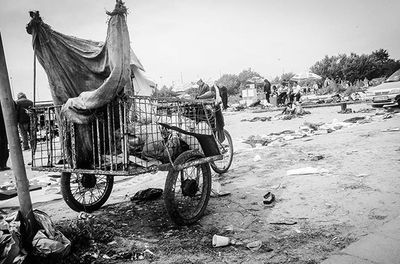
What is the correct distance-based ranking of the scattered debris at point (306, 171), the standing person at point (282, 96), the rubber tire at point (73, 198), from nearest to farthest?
the rubber tire at point (73, 198) < the scattered debris at point (306, 171) < the standing person at point (282, 96)

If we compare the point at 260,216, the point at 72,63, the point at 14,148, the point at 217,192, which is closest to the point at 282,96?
the point at 217,192

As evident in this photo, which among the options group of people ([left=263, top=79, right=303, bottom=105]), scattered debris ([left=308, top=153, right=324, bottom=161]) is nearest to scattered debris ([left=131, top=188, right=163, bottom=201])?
scattered debris ([left=308, top=153, right=324, bottom=161])

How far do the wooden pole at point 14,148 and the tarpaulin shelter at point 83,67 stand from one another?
0.48m

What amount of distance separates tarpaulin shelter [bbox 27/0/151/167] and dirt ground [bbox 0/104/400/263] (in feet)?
3.24

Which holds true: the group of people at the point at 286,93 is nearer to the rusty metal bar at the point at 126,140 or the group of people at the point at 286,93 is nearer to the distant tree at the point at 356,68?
the rusty metal bar at the point at 126,140

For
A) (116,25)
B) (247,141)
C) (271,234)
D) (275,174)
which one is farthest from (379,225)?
(247,141)

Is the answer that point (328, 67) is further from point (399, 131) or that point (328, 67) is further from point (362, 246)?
point (362, 246)

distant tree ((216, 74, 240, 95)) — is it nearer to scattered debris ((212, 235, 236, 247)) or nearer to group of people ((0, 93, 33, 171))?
group of people ((0, 93, 33, 171))

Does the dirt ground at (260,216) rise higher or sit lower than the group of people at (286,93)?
lower

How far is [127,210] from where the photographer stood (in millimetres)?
4023

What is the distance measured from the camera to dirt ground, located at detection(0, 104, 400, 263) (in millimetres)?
2734

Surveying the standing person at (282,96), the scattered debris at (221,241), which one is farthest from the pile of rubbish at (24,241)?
the standing person at (282,96)

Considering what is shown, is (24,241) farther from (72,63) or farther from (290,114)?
(290,114)

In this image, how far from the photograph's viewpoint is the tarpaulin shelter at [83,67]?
276 centimetres
